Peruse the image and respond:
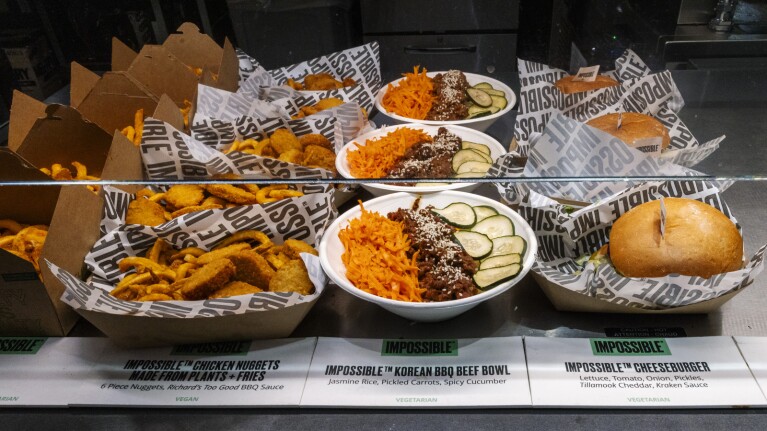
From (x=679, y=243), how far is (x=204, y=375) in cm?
127

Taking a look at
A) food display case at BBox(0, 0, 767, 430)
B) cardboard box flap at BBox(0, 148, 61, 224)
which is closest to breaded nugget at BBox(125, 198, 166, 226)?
food display case at BBox(0, 0, 767, 430)

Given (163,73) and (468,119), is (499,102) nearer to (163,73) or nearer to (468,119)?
(468,119)

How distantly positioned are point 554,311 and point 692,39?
2341 millimetres

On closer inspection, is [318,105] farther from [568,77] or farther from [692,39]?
[692,39]

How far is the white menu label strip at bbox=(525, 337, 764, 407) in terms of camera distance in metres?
1.27

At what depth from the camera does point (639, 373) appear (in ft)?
4.34

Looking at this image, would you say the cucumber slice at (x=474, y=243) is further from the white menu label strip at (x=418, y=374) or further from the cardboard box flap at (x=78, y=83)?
the cardboard box flap at (x=78, y=83)

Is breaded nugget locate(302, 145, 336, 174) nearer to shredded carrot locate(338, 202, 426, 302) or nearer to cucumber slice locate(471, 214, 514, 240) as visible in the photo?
shredded carrot locate(338, 202, 426, 302)

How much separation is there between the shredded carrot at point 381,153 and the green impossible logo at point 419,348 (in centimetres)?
77

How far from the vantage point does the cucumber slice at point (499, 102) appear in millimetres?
2577

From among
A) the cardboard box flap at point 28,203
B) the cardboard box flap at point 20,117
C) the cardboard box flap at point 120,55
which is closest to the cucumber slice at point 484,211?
the cardboard box flap at point 28,203

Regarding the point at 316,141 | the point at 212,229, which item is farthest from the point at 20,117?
the point at 316,141

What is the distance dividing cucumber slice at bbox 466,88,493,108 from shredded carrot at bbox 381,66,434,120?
18 cm

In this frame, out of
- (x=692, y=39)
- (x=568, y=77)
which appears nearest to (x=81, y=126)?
(x=568, y=77)
